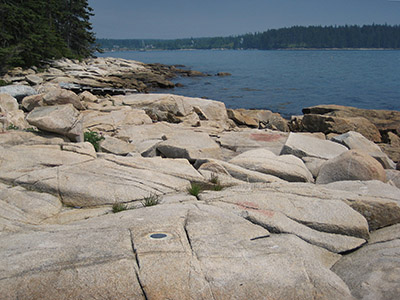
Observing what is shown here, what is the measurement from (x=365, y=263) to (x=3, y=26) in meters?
39.2

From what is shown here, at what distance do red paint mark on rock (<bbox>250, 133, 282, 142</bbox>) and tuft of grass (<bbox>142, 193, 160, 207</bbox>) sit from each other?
8.28 meters

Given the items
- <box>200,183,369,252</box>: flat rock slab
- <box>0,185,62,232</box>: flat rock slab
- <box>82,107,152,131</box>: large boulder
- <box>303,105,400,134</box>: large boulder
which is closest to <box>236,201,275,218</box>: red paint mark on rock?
<box>200,183,369,252</box>: flat rock slab

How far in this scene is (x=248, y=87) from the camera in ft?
152

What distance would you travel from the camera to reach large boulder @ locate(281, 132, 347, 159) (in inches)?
448

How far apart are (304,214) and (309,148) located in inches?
259

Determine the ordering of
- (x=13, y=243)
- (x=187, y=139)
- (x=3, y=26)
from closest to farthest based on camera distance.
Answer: (x=13, y=243), (x=187, y=139), (x=3, y=26)

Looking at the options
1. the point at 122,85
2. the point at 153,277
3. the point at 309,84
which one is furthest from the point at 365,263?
the point at 309,84

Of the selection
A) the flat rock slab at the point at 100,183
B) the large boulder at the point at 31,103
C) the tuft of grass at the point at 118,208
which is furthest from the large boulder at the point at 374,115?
the tuft of grass at the point at 118,208

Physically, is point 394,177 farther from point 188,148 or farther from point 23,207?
point 23,207

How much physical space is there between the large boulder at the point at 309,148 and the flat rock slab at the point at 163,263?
6858 millimetres

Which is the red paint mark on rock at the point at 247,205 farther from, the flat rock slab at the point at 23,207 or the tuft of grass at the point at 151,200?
the flat rock slab at the point at 23,207

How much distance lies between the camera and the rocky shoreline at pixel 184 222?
3.62 metres

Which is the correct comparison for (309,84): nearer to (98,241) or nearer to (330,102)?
(330,102)

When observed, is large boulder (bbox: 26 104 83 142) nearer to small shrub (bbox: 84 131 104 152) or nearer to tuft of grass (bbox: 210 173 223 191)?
small shrub (bbox: 84 131 104 152)
